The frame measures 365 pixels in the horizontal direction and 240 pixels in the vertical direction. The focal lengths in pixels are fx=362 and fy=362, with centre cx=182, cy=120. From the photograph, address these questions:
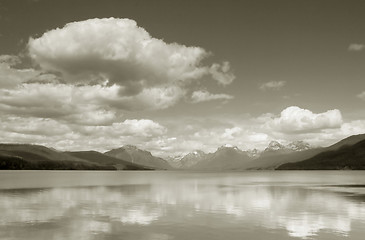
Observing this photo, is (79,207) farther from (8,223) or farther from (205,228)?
(205,228)

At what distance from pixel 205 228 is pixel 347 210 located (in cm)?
2733

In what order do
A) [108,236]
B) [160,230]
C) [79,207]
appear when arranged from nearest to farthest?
1. [108,236]
2. [160,230]
3. [79,207]

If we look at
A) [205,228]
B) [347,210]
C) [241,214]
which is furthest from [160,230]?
[347,210]

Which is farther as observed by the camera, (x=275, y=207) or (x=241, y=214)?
(x=275, y=207)

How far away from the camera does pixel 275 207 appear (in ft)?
197

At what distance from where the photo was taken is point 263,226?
135 ft

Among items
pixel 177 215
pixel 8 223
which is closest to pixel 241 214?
pixel 177 215

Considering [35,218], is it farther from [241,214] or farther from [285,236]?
[285,236]

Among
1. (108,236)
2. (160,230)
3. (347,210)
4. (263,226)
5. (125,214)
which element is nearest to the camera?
(108,236)

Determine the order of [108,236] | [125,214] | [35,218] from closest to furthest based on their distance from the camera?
[108,236], [35,218], [125,214]

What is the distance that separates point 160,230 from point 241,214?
1678cm

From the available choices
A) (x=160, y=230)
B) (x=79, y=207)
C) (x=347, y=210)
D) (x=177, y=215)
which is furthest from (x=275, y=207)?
(x=79, y=207)

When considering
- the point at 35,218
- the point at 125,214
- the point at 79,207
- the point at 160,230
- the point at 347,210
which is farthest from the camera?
the point at 79,207

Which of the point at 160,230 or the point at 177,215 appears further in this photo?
the point at 177,215
